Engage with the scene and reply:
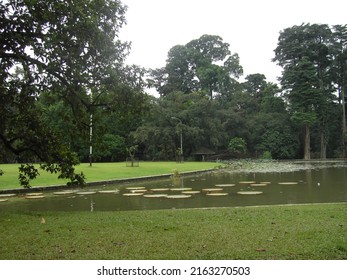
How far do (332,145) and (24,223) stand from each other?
53260 mm

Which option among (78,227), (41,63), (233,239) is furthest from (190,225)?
(41,63)

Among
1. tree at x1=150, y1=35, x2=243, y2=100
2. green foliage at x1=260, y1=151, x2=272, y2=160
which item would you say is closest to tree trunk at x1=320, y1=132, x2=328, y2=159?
green foliage at x1=260, y1=151, x2=272, y2=160

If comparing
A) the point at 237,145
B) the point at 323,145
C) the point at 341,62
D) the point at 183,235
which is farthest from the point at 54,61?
the point at 341,62

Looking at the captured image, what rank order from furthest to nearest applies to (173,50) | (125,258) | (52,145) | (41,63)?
(173,50) → (52,145) → (41,63) → (125,258)

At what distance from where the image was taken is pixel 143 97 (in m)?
8.64

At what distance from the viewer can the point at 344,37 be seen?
4934 centimetres

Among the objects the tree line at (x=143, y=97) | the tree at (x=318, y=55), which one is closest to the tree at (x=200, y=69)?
the tree line at (x=143, y=97)

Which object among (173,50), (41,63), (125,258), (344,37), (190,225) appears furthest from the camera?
(173,50)

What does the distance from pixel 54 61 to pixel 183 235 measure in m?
4.75

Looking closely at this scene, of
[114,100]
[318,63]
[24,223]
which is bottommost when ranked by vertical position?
[24,223]

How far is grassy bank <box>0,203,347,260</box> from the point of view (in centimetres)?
439

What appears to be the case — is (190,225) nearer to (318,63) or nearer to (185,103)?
(185,103)

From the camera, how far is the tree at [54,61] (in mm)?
7473

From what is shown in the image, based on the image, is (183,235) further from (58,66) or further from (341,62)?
(341,62)
